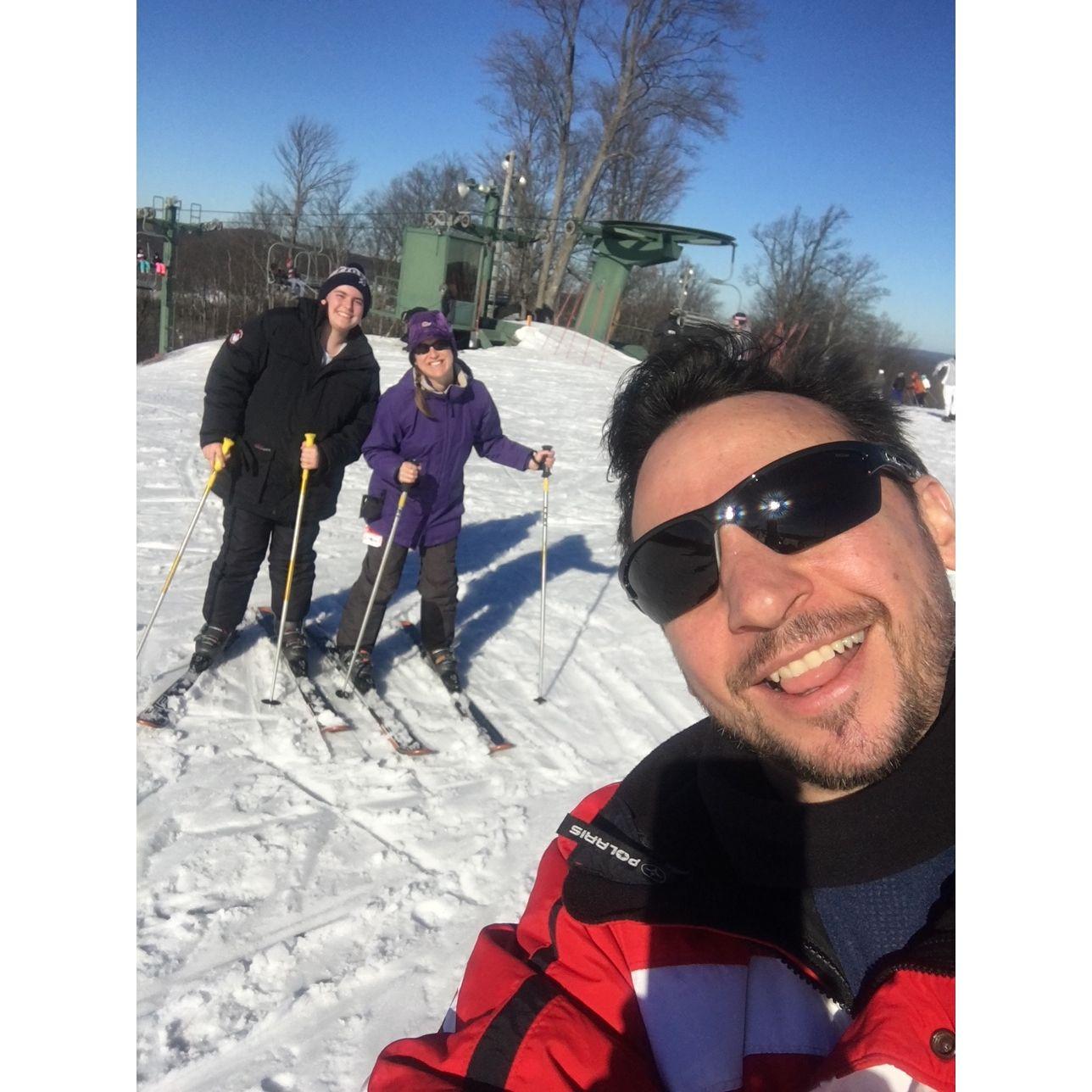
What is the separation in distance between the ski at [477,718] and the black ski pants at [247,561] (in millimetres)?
853

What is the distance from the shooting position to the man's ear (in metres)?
1.20

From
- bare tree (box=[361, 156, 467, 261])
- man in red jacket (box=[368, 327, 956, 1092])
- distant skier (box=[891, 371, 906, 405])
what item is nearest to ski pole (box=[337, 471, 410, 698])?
distant skier (box=[891, 371, 906, 405])

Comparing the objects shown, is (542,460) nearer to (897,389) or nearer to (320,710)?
(320,710)

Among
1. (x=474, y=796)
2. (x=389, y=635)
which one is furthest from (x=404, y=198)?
(x=474, y=796)

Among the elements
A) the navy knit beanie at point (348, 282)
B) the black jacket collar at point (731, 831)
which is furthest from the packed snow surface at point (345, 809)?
the navy knit beanie at point (348, 282)

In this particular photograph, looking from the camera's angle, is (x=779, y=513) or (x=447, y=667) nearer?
(x=779, y=513)

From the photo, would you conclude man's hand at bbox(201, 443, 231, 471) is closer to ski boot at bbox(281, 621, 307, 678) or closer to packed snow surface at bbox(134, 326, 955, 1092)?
ski boot at bbox(281, 621, 307, 678)

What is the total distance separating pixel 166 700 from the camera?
3.87m

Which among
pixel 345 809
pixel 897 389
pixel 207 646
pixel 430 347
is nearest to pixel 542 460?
pixel 430 347

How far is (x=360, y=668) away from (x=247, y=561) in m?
0.82

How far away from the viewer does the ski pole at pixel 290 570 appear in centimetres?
408
